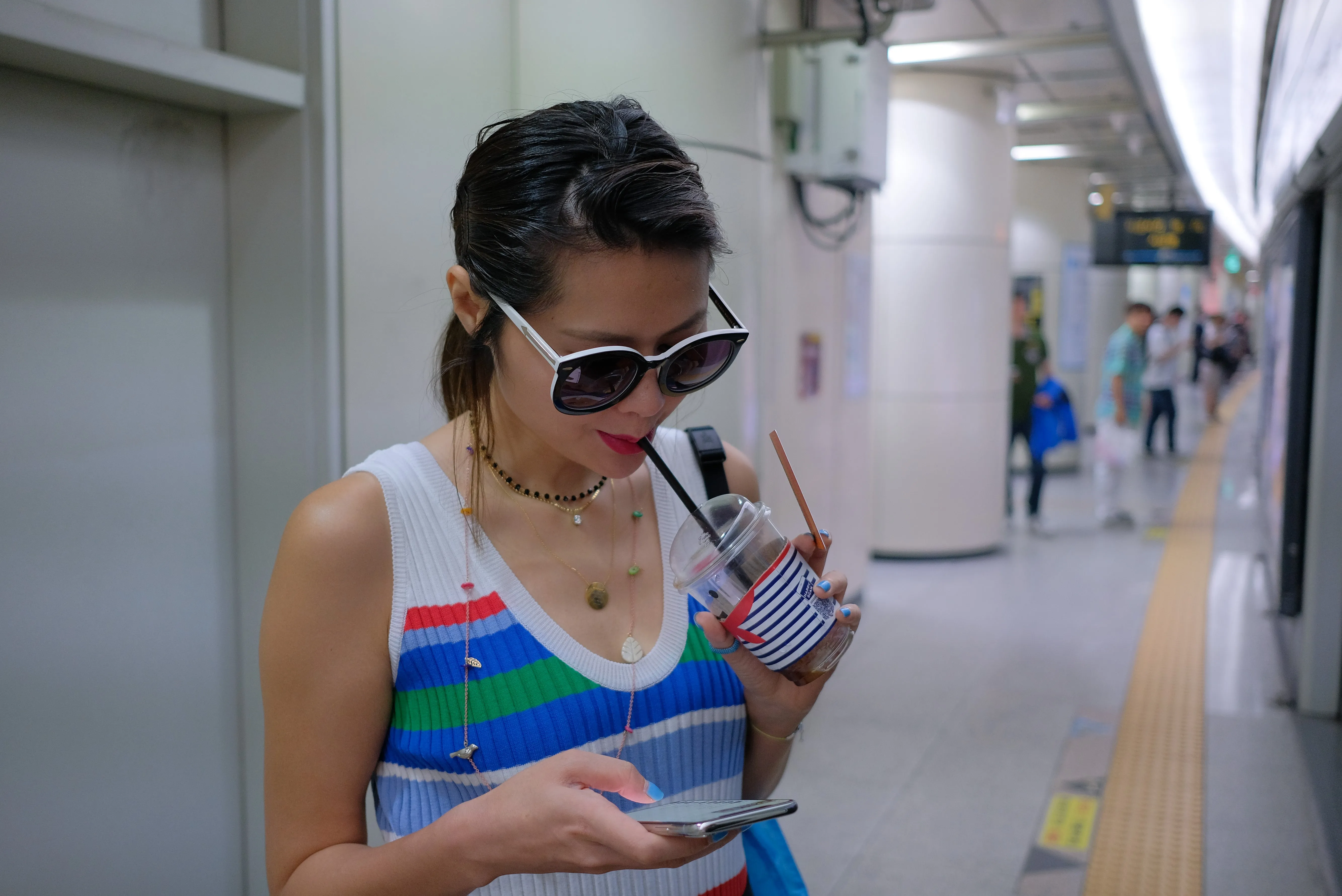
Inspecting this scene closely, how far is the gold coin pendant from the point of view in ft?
4.38

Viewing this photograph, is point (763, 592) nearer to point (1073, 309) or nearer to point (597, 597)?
point (597, 597)

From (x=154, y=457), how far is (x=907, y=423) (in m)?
6.00

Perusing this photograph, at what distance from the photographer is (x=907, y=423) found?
7.54 m

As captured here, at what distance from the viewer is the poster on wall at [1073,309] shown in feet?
41.2

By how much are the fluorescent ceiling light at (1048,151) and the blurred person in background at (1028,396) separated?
3177mm

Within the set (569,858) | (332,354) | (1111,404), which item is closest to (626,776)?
(569,858)

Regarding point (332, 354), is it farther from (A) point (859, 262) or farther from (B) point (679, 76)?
(A) point (859, 262)

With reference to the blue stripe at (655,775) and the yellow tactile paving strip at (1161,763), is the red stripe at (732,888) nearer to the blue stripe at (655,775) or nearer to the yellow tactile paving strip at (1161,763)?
the blue stripe at (655,775)

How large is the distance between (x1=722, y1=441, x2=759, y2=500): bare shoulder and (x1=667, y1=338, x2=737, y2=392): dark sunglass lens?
0.24m

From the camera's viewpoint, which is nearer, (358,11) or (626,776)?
(626,776)

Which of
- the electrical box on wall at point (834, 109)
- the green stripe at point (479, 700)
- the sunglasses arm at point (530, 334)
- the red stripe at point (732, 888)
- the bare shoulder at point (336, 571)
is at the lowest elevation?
the red stripe at point (732, 888)

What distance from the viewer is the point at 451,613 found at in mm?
1236

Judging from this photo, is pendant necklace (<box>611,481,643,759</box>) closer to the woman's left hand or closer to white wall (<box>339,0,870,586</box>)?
the woman's left hand

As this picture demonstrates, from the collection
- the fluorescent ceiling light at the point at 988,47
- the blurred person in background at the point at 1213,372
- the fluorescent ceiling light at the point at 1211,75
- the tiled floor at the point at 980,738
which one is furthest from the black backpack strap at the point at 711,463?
the blurred person in background at the point at 1213,372
